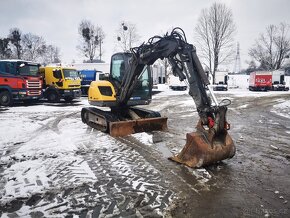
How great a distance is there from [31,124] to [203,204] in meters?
8.65

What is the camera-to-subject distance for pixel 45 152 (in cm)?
679

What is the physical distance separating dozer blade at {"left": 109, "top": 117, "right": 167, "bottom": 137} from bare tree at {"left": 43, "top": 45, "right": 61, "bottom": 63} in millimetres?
59507

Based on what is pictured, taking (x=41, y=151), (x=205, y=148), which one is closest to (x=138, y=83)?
(x=41, y=151)

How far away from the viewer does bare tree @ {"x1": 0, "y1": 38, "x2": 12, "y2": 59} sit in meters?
48.3

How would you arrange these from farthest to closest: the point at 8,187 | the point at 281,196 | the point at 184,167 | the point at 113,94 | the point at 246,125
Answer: the point at 246,125
the point at 113,94
the point at 184,167
the point at 8,187
the point at 281,196

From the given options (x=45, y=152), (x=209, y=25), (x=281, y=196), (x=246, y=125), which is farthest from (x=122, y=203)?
(x=209, y=25)

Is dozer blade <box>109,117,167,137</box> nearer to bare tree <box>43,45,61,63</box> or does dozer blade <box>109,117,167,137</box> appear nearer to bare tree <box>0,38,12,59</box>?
bare tree <box>0,38,12,59</box>

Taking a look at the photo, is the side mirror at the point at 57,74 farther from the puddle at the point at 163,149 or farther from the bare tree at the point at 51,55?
the bare tree at the point at 51,55

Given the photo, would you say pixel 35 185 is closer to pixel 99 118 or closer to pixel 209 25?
pixel 99 118

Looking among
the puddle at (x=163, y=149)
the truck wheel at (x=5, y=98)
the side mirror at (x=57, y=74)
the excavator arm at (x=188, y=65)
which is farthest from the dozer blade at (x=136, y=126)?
the side mirror at (x=57, y=74)

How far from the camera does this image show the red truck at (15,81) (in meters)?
16.9

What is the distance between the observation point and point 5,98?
1714cm

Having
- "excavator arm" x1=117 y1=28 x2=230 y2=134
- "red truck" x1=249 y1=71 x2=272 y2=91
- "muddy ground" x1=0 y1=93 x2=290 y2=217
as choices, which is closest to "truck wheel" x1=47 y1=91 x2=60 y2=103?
"muddy ground" x1=0 y1=93 x2=290 y2=217

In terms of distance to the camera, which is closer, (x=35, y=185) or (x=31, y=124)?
(x=35, y=185)
